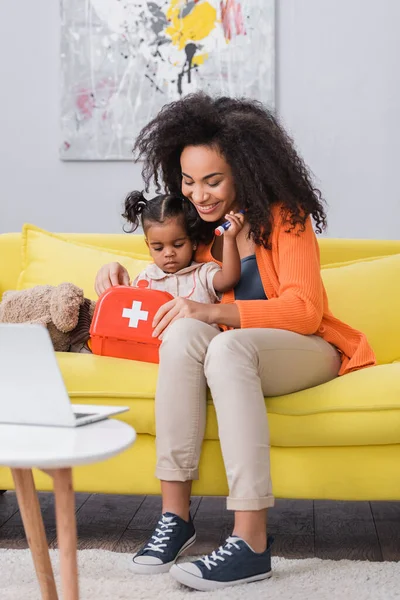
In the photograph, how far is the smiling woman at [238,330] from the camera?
166 centimetres

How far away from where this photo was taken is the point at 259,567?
1.66 meters

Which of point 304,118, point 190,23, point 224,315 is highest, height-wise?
point 190,23

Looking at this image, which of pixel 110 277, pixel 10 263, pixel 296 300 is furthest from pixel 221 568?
pixel 10 263

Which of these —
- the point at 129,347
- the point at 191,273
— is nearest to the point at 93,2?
the point at 191,273

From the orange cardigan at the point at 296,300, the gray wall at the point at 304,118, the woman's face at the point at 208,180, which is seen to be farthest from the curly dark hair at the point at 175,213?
the gray wall at the point at 304,118

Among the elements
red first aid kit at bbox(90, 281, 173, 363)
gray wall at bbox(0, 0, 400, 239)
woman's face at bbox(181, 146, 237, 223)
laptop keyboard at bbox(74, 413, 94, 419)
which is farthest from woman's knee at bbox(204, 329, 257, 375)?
gray wall at bbox(0, 0, 400, 239)

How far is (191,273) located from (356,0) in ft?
5.22

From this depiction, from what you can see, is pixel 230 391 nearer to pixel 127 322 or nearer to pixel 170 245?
pixel 127 322

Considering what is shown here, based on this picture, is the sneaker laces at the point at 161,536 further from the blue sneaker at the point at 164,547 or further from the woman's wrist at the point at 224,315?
the woman's wrist at the point at 224,315

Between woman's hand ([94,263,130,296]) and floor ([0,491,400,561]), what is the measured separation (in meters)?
0.58

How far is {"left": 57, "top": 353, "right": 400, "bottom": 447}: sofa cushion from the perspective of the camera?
1.79 m

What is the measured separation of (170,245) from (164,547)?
76 centimetres

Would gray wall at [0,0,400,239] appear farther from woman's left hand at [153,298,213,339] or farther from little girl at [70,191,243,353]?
woman's left hand at [153,298,213,339]

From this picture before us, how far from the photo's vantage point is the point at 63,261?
95.1 inches
